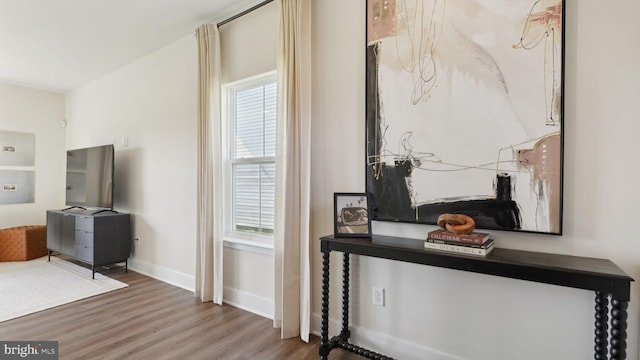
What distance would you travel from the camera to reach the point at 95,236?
3648mm

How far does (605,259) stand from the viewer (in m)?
1.43

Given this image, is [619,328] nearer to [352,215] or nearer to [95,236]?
[352,215]

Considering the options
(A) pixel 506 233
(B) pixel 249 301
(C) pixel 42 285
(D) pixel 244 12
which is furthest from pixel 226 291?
(D) pixel 244 12

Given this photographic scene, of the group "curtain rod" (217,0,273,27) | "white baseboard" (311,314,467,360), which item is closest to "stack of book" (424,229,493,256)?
"white baseboard" (311,314,467,360)

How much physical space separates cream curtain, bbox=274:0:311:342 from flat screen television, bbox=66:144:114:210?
2.86 metres

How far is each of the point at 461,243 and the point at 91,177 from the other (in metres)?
4.63

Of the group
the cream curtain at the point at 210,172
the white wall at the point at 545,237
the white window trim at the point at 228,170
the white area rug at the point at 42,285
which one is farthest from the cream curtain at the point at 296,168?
the white area rug at the point at 42,285

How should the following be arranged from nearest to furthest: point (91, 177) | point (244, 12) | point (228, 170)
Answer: point (244, 12) → point (228, 170) → point (91, 177)

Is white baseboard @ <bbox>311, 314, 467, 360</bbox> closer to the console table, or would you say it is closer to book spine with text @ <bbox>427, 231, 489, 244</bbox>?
the console table

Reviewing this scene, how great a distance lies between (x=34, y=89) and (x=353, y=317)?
6161mm

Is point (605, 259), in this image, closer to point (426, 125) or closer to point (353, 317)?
point (426, 125)

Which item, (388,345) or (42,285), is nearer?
(388,345)

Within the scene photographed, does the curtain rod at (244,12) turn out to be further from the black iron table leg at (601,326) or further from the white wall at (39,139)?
the white wall at (39,139)

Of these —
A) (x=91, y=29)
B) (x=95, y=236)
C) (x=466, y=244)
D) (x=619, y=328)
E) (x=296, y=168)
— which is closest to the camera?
(x=619, y=328)
